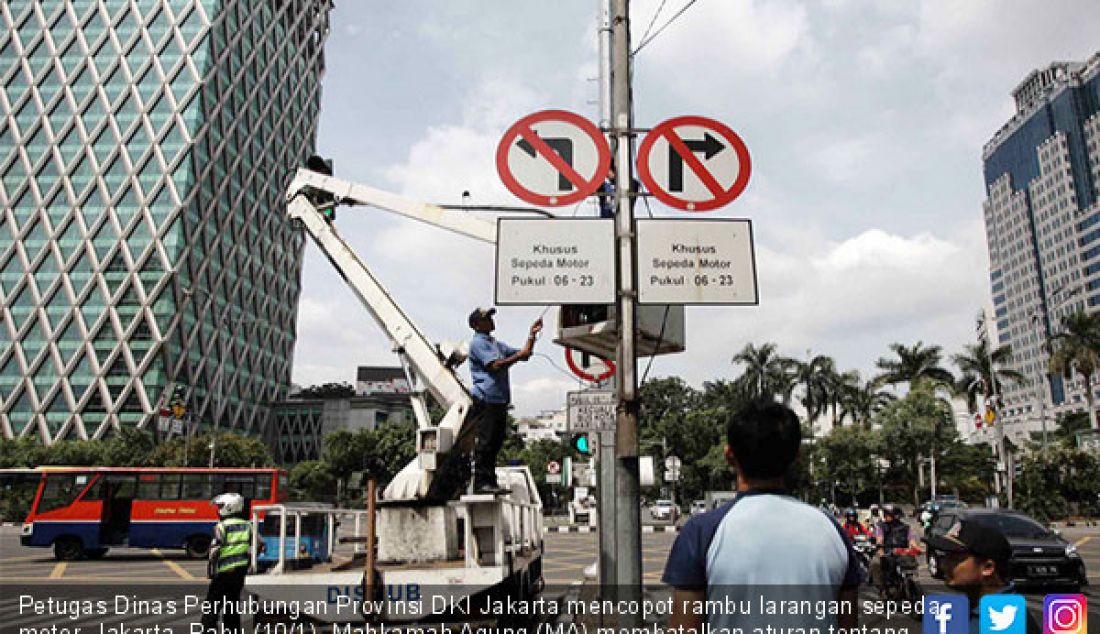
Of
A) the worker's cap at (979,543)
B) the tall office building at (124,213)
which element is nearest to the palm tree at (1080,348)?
the worker's cap at (979,543)

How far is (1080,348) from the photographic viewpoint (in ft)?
144

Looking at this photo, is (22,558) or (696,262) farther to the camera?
(22,558)

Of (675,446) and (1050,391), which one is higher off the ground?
(1050,391)

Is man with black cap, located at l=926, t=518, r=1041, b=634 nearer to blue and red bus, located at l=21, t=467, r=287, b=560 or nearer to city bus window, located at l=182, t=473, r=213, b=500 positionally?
blue and red bus, located at l=21, t=467, r=287, b=560

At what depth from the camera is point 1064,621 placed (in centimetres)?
380

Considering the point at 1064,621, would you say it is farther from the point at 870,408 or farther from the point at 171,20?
the point at 171,20

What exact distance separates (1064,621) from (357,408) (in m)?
86.1

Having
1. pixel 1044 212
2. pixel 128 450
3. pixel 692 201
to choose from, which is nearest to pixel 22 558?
pixel 692 201

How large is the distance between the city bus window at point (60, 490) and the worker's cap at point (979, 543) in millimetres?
23944

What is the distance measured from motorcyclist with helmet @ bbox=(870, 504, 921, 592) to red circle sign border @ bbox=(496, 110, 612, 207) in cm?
797

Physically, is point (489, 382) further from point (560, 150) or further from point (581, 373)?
point (560, 150)

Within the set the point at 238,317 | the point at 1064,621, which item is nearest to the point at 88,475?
the point at 1064,621

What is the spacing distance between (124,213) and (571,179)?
255 ft

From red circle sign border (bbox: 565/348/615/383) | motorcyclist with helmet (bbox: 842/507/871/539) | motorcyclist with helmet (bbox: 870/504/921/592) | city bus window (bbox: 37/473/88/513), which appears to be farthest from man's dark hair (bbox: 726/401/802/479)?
city bus window (bbox: 37/473/88/513)
